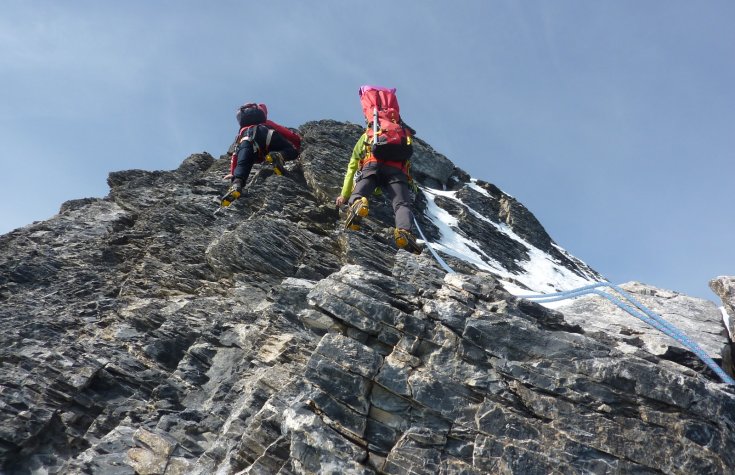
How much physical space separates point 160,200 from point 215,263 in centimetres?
460

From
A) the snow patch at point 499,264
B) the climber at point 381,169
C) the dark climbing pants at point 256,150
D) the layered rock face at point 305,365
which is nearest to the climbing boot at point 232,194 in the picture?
the dark climbing pants at point 256,150

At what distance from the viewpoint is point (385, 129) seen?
13.2 metres

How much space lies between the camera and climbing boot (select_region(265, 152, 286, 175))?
1623 centimetres

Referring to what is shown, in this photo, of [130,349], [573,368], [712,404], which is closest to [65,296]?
[130,349]

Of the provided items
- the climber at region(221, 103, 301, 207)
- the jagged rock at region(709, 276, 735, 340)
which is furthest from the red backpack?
the jagged rock at region(709, 276, 735, 340)

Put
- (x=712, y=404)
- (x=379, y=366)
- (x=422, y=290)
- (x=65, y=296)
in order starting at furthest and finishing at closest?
(x=65, y=296), (x=422, y=290), (x=379, y=366), (x=712, y=404)

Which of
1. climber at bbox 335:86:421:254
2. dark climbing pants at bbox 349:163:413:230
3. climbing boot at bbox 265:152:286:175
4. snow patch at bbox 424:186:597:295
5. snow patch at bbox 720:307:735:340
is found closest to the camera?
snow patch at bbox 720:307:735:340

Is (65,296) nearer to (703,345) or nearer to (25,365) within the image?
(25,365)

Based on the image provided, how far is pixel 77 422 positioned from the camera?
9.45 metres

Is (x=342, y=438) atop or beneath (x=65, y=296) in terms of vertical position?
beneath

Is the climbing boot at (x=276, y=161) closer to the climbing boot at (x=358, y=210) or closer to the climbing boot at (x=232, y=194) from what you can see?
the climbing boot at (x=232, y=194)

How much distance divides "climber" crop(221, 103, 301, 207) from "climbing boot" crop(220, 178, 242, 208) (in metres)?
0.03

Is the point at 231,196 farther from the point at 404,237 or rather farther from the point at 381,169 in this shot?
the point at 404,237

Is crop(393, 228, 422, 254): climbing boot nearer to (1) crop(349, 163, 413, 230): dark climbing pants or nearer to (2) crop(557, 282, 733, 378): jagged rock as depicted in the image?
(1) crop(349, 163, 413, 230): dark climbing pants
